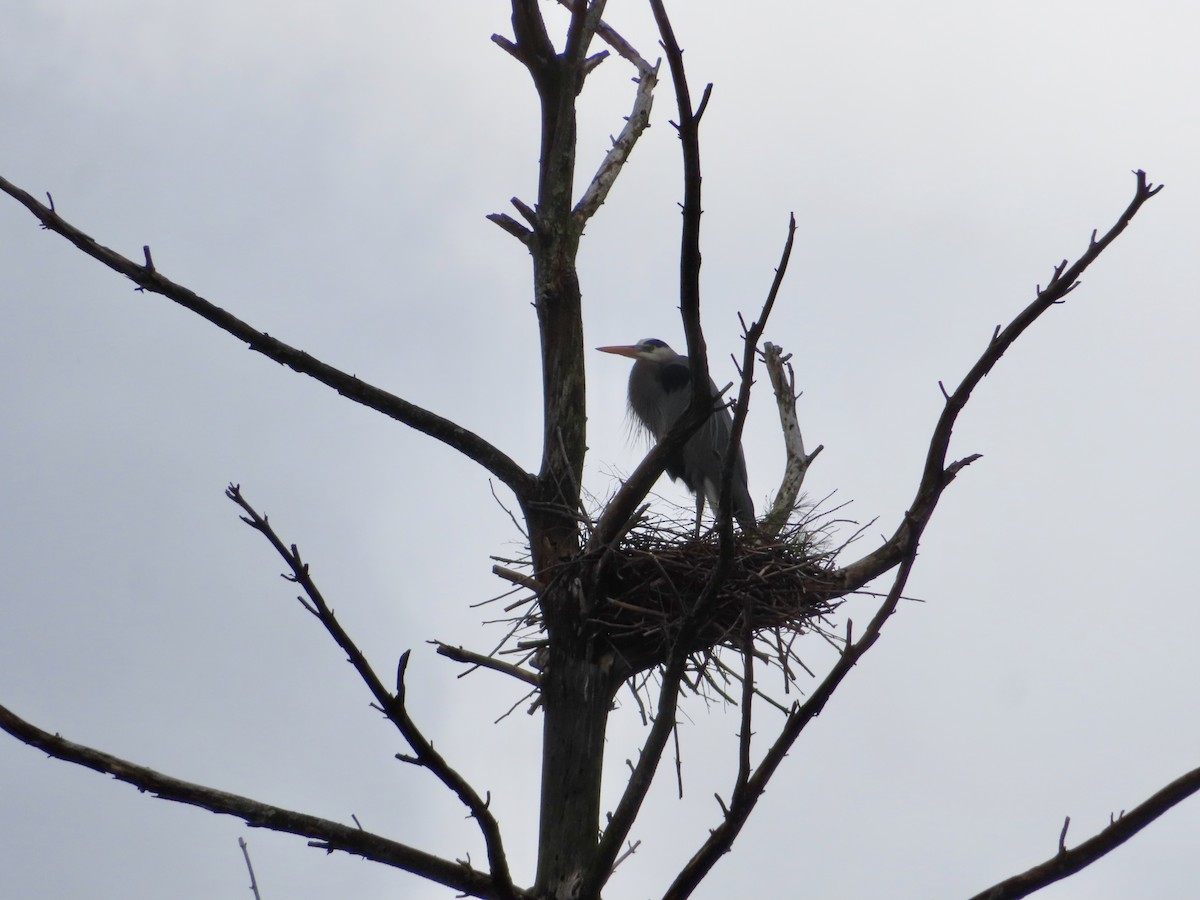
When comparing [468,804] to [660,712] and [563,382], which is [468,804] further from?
[563,382]

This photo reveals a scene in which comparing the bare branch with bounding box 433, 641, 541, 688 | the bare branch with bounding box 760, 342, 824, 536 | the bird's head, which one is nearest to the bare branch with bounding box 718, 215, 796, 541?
the bare branch with bounding box 433, 641, 541, 688

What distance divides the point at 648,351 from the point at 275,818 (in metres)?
4.99

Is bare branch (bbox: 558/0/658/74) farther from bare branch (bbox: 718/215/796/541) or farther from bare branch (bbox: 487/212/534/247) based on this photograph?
bare branch (bbox: 718/215/796/541)

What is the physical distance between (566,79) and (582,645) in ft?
5.38

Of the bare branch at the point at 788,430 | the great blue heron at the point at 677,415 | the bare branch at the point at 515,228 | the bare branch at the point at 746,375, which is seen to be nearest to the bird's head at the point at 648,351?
the great blue heron at the point at 677,415

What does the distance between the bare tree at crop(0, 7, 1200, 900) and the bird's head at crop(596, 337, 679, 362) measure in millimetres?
2420

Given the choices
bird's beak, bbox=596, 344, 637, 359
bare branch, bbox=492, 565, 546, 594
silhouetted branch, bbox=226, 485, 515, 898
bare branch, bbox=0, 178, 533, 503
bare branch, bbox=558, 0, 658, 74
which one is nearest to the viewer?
silhouetted branch, bbox=226, 485, 515, 898

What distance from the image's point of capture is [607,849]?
2.29 m

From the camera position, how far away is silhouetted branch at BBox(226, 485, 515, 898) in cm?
198

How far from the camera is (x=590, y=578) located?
10.5ft

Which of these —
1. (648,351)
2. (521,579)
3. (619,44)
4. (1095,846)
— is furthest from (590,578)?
(648,351)

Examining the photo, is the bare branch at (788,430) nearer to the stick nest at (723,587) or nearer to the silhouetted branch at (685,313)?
the stick nest at (723,587)

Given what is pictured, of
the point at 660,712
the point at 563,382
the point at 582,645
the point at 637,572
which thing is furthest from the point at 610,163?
the point at 660,712

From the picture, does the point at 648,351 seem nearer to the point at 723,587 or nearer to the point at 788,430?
the point at 788,430
